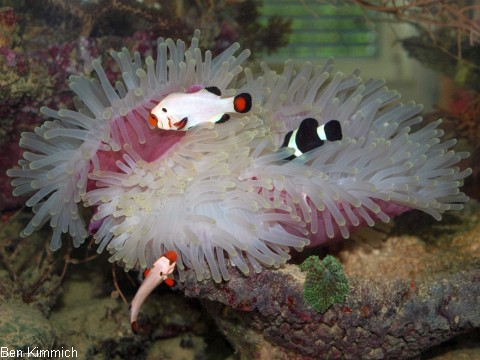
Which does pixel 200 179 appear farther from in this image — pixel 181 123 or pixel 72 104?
pixel 72 104

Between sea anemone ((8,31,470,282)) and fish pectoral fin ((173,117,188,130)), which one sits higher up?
fish pectoral fin ((173,117,188,130))

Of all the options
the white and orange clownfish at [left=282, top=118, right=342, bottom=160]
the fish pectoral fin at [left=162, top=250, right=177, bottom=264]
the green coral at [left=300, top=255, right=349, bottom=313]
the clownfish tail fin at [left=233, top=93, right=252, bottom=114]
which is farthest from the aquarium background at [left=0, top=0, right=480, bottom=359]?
the clownfish tail fin at [left=233, top=93, right=252, bottom=114]

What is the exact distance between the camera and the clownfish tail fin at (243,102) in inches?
68.3

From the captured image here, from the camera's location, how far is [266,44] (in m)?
3.29

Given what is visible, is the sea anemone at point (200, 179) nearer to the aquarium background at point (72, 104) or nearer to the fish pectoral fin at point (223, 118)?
the fish pectoral fin at point (223, 118)

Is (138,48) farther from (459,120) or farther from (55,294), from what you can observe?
(459,120)

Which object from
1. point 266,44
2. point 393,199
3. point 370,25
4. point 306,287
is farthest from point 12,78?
point 370,25

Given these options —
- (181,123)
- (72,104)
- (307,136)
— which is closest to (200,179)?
(181,123)

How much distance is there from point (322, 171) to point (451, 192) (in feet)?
2.19

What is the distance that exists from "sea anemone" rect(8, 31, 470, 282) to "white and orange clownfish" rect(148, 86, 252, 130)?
0.06 metres

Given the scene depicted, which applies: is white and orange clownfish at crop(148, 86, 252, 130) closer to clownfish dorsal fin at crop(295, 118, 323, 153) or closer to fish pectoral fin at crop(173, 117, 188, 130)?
fish pectoral fin at crop(173, 117, 188, 130)

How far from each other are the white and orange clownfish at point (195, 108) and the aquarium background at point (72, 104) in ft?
2.96

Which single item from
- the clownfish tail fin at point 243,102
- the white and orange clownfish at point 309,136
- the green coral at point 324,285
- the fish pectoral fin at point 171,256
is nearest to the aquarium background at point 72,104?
the green coral at point 324,285

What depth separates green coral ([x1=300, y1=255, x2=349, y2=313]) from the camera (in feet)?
5.90
